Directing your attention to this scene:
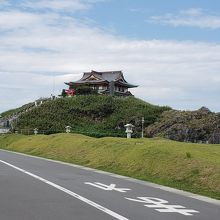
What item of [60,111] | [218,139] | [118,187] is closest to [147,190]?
[118,187]

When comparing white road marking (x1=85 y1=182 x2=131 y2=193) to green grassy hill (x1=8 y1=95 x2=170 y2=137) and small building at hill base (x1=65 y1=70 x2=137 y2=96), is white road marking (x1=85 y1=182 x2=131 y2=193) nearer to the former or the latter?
green grassy hill (x1=8 y1=95 x2=170 y2=137)

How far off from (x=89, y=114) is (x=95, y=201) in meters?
68.1

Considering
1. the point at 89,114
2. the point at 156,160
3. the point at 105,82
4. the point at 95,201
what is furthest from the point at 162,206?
the point at 105,82

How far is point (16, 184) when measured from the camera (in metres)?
16.0

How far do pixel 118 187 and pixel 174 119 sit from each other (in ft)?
158

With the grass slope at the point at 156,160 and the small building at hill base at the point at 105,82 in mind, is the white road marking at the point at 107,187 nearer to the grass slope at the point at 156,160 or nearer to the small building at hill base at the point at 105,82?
the grass slope at the point at 156,160

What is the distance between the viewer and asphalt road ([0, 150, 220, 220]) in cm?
1033

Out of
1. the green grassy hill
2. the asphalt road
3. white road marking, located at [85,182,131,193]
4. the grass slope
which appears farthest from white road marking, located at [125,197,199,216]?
the green grassy hill

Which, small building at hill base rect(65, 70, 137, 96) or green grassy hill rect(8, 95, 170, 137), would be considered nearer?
green grassy hill rect(8, 95, 170, 137)

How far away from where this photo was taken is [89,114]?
8031 cm

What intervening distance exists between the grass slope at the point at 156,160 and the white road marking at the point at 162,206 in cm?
223

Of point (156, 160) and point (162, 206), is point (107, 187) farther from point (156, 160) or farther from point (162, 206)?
point (156, 160)

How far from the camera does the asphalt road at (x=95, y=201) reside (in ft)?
33.9

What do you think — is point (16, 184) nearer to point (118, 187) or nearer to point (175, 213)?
point (118, 187)
